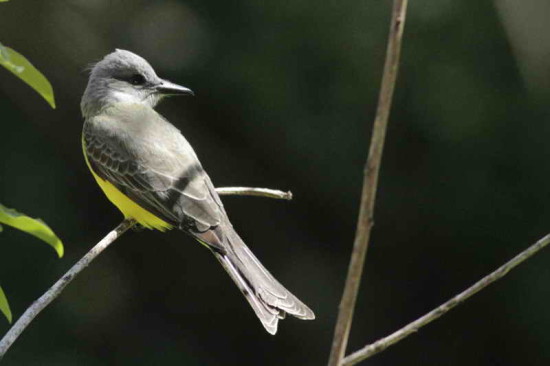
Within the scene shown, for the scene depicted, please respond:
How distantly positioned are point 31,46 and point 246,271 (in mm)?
3440

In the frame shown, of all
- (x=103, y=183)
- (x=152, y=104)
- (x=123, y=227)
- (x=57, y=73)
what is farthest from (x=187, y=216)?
(x=57, y=73)

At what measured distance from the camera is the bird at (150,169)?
159 inches

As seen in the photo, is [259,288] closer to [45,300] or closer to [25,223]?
[45,300]

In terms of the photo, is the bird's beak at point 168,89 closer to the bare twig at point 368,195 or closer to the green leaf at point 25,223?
the green leaf at point 25,223

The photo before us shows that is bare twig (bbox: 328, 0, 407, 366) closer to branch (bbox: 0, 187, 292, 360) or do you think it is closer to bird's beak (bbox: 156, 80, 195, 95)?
branch (bbox: 0, 187, 292, 360)

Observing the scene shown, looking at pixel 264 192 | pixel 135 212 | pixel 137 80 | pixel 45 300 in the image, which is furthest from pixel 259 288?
pixel 137 80

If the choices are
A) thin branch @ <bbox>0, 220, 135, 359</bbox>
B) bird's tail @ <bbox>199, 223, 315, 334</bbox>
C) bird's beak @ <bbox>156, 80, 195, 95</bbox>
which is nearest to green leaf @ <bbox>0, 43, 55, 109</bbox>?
thin branch @ <bbox>0, 220, 135, 359</bbox>

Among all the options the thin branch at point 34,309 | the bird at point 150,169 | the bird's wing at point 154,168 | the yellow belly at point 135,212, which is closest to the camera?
the thin branch at point 34,309

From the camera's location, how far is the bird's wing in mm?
4273

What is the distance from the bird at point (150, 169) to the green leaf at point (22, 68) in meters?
1.48

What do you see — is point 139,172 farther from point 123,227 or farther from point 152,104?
point 152,104

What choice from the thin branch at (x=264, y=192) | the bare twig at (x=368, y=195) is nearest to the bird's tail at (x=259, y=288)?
the thin branch at (x=264, y=192)

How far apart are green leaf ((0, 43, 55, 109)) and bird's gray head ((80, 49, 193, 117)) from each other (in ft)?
9.55

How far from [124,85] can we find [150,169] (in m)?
0.85
